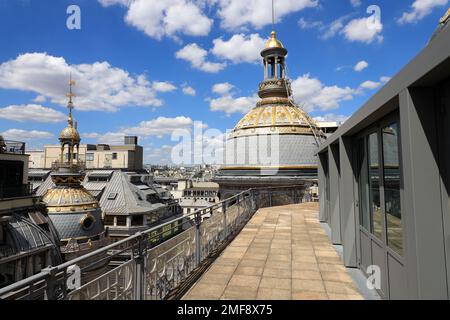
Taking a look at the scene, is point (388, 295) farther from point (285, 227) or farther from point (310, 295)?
point (285, 227)

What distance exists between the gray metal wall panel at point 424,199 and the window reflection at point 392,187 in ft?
2.90

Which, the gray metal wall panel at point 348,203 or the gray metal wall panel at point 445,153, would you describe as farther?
the gray metal wall panel at point 348,203

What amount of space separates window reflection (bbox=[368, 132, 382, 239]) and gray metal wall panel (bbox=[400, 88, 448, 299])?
1699 mm

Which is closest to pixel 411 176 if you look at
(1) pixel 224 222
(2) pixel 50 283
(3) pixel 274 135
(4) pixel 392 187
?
(4) pixel 392 187

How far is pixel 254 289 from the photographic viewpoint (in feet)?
15.7

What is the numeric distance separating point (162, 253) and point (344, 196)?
375 centimetres

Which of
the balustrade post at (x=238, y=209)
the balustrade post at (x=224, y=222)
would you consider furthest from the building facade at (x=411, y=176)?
the balustrade post at (x=238, y=209)

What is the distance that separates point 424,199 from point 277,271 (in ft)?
11.7

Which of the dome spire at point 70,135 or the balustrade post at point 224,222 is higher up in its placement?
the dome spire at point 70,135

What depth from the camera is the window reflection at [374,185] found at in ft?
14.4

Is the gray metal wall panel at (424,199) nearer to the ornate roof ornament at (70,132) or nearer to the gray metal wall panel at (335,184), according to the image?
the gray metal wall panel at (335,184)

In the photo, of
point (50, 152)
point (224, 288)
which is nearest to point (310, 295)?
point (224, 288)

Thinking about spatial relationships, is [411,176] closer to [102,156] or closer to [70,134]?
[70,134]

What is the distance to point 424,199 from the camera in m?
2.65
